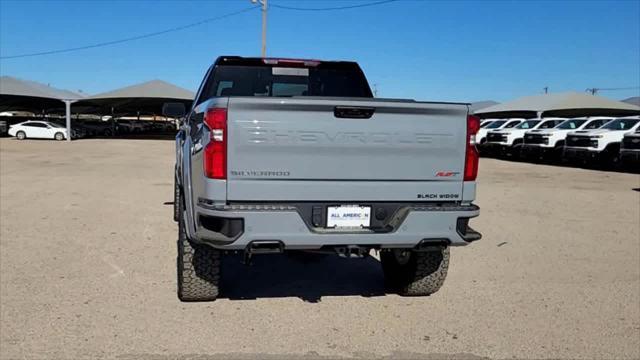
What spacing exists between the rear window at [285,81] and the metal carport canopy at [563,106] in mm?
34725

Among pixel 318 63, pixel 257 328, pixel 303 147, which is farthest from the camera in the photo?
pixel 318 63

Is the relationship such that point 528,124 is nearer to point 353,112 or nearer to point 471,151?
point 471,151

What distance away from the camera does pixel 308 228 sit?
3.60m

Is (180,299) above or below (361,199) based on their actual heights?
below

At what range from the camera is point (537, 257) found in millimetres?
6180

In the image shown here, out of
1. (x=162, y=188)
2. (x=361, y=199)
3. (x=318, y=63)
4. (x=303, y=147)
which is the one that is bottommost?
(x=162, y=188)

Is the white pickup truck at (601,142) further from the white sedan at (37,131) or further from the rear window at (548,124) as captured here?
the white sedan at (37,131)

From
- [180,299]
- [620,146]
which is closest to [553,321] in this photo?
[180,299]

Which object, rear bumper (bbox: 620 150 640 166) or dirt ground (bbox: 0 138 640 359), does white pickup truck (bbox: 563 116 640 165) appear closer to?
rear bumper (bbox: 620 150 640 166)

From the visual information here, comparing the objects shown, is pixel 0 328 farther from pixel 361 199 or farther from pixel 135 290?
pixel 361 199

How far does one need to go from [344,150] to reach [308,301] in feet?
5.16

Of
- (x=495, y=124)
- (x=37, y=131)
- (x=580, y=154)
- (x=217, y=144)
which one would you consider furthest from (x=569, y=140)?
(x=37, y=131)

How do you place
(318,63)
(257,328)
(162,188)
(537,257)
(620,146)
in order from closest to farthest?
1. (257,328)
2. (318,63)
3. (537,257)
4. (162,188)
5. (620,146)

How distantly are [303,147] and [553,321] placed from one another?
8.00 ft
